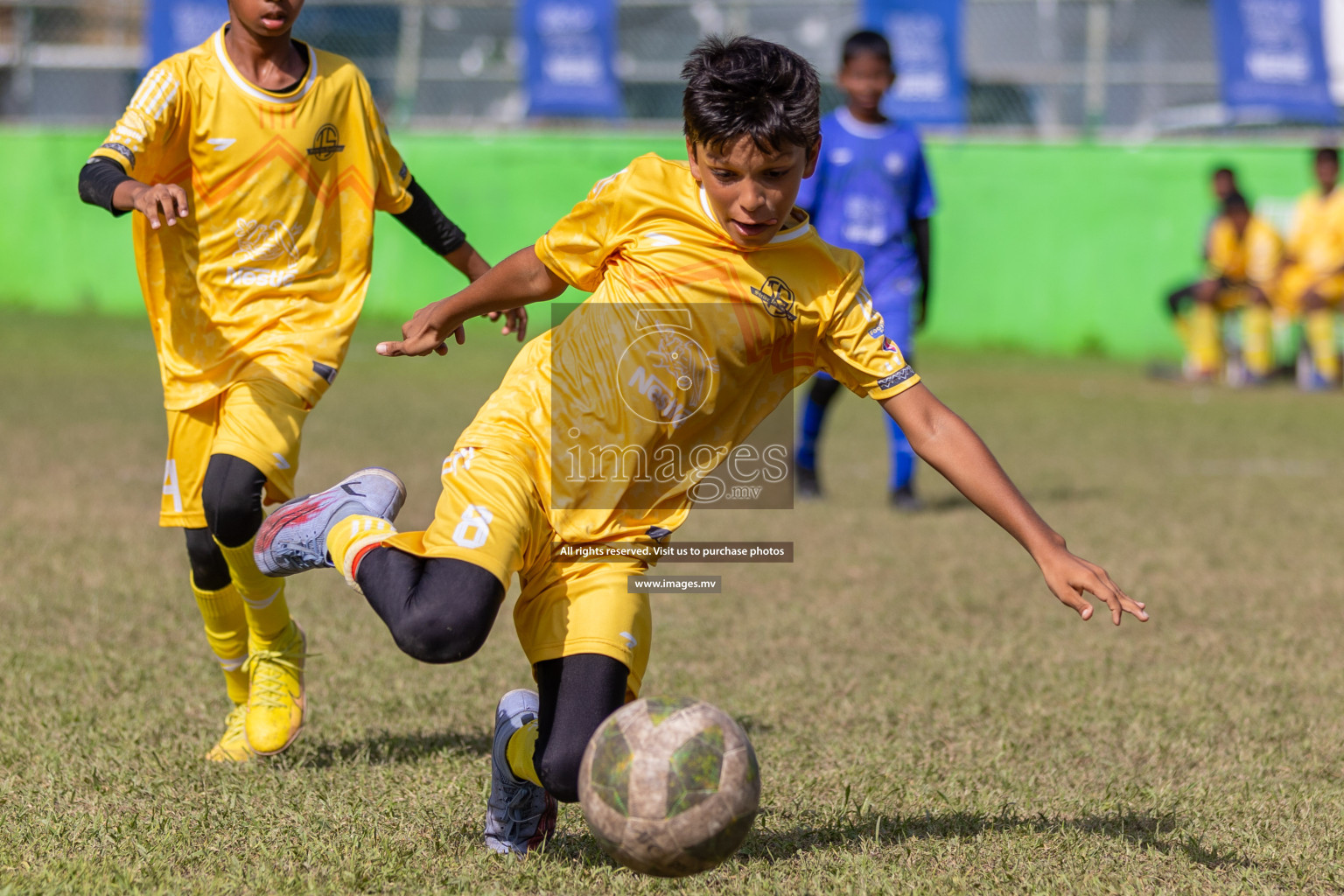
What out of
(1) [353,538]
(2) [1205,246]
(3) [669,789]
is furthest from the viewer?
(2) [1205,246]

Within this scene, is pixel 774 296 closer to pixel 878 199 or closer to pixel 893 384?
pixel 893 384

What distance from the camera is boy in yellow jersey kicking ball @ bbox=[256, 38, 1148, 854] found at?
3.16 meters

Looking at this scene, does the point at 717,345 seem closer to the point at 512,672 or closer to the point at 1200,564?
the point at 512,672

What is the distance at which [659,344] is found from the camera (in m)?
3.33

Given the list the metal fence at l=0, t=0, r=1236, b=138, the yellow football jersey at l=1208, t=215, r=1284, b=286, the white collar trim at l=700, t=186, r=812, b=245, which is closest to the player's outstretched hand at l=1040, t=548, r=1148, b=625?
the white collar trim at l=700, t=186, r=812, b=245

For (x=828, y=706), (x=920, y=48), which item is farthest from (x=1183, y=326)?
(x=828, y=706)

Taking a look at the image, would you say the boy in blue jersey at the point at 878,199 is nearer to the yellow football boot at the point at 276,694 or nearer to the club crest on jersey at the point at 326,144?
the club crest on jersey at the point at 326,144

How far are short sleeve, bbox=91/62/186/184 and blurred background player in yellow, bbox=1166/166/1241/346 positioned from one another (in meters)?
12.6

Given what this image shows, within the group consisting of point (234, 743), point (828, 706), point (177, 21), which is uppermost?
point (177, 21)

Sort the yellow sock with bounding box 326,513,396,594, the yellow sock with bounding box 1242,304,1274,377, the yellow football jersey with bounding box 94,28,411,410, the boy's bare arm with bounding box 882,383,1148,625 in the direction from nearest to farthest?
the boy's bare arm with bounding box 882,383,1148,625, the yellow sock with bounding box 326,513,396,594, the yellow football jersey with bounding box 94,28,411,410, the yellow sock with bounding box 1242,304,1274,377

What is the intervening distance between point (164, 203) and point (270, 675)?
4.57 feet

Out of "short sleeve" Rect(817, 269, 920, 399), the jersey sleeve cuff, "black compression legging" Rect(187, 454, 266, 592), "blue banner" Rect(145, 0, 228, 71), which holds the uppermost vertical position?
"blue banner" Rect(145, 0, 228, 71)

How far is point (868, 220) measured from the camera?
806 cm

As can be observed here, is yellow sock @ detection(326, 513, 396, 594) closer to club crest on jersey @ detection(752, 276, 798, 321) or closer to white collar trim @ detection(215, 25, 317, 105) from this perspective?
club crest on jersey @ detection(752, 276, 798, 321)
